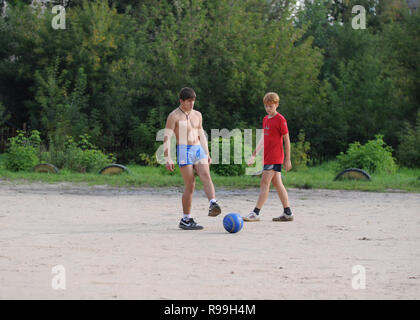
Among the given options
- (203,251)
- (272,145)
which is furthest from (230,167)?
(203,251)

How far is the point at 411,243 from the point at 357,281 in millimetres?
2481

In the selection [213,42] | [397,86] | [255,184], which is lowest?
[255,184]

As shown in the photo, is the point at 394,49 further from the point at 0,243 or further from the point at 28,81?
the point at 0,243

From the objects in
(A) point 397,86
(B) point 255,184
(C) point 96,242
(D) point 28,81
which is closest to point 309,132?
(A) point 397,86

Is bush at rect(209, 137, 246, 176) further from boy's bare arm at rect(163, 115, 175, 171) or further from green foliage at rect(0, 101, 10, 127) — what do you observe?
green foliage at rect(0, 101, 10, 127)

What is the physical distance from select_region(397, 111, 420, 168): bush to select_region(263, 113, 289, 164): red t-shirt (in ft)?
42.3

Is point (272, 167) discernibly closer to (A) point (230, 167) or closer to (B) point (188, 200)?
(B) point (188, 200)

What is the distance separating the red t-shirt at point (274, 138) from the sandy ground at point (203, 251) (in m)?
0.95

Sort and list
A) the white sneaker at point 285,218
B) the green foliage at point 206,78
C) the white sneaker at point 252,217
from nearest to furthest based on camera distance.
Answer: the white sneaker at point 252,217 → the white sneaker at point 285,218 → the green foliage at point 206,78

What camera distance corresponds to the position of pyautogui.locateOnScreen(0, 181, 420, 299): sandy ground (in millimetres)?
5152

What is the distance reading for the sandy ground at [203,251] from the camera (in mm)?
5152

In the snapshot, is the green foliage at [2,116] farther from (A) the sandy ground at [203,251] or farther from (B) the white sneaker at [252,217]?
(B) the white sneaker at [252,217]

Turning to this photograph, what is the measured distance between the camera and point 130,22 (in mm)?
27391

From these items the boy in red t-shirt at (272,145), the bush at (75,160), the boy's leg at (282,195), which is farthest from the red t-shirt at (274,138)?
the bush at (75,160)
